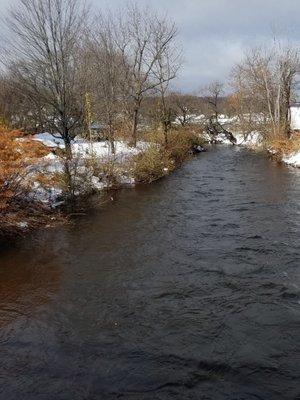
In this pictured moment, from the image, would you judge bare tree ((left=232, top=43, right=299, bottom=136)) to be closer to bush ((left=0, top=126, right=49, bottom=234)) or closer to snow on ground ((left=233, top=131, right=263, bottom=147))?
snow on ground ((left=233, top=131, right=263, bottom=147))

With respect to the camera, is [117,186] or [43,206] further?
[117,186]

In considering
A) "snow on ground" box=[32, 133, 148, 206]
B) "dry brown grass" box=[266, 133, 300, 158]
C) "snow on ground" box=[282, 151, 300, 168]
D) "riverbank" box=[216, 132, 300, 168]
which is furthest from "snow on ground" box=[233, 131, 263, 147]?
"snow on ground" box=[32, 133, 148, 206]

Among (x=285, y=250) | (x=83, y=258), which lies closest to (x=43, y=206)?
(x=83, y=258)

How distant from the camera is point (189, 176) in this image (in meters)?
25.1

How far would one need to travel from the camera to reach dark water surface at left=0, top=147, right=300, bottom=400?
6.52m

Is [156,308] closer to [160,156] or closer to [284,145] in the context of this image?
[160,156]

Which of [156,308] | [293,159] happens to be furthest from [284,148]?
[156,308]

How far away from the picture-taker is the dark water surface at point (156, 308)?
21.4 ft

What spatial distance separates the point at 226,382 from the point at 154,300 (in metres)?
2.98

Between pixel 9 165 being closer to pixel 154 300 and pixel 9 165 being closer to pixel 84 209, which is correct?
pixel 84 209

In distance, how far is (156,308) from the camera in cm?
877

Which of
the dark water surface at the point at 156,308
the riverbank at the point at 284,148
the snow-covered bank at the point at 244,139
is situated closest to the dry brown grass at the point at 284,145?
the riverbank at the point at 284,148

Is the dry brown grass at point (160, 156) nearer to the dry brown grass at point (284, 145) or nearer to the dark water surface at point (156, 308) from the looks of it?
the dry brown grass at point (284, 145)

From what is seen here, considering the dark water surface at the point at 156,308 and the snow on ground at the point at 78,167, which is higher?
the snow on ground at the point at 78,167
